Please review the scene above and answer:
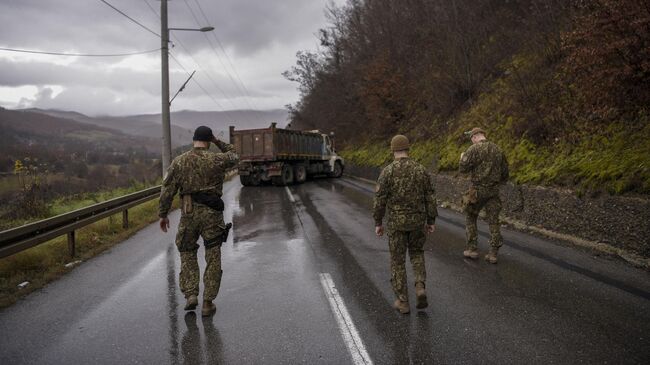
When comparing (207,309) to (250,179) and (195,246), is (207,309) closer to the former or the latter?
(195,246)

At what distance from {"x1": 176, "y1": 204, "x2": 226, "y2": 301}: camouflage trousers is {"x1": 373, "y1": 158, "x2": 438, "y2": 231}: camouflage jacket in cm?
185

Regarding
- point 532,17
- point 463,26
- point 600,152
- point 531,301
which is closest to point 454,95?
point 463,26

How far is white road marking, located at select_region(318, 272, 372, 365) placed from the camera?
3.48 m

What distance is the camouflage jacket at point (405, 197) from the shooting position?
4566 mm

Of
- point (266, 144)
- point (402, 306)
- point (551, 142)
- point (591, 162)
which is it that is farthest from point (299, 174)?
point (402, 306)

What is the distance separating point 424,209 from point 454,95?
55.8 ft

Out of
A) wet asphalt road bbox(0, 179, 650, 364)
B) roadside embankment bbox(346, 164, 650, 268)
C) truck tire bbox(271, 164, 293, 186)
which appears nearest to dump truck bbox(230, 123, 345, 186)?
truck tire bbox(271, 164, 293, 186)

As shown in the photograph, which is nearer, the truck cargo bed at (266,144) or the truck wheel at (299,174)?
the truck cargo bed at (266,144)

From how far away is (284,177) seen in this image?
21719mm

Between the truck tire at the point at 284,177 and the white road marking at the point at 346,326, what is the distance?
16208mm

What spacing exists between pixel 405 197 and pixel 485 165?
7.82 ft

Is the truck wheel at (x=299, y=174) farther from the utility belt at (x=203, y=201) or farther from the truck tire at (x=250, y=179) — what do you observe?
the utility belt at (x=203, y=201)

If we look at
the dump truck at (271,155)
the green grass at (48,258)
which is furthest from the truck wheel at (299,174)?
the green grass at (48,258)

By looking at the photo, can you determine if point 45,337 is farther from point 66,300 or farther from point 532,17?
point 532,17
